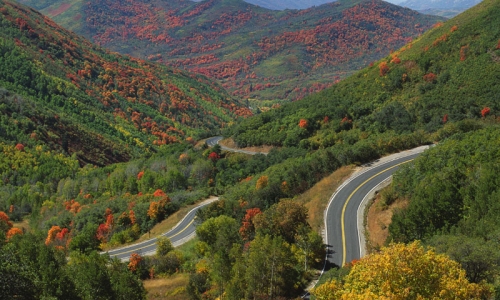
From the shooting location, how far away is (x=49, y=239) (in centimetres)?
6731

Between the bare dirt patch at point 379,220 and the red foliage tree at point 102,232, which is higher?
the bare dirt patch at point 379,220

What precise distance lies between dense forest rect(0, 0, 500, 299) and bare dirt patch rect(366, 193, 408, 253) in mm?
2135

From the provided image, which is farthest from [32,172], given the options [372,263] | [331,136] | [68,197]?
[372,263]

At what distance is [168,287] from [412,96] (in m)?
62.5

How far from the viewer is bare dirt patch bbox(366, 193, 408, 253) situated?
133 ft

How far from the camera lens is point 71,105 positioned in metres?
154

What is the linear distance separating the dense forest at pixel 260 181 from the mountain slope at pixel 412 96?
33 centimetres

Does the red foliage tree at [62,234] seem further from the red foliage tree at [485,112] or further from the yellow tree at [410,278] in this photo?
the red foliage tree at [485,112]

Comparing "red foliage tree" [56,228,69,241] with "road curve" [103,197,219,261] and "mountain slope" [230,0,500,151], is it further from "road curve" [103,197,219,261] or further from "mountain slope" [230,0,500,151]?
"mountain slope" [230,0,500,151]

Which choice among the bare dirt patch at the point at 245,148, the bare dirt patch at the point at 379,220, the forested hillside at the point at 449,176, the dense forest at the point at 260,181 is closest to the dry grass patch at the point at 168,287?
the dense forest at the point at 260,181

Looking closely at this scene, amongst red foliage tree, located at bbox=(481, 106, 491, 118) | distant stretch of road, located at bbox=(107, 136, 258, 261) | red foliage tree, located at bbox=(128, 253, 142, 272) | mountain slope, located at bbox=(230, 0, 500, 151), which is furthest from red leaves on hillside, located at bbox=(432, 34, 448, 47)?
red foliage tree, located at bbox=(128, 253, 142, 272)

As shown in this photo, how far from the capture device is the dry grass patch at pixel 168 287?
3874 centimetres

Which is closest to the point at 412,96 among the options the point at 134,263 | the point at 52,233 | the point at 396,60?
the point at 396,60

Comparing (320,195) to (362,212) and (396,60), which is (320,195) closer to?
(362,212)
